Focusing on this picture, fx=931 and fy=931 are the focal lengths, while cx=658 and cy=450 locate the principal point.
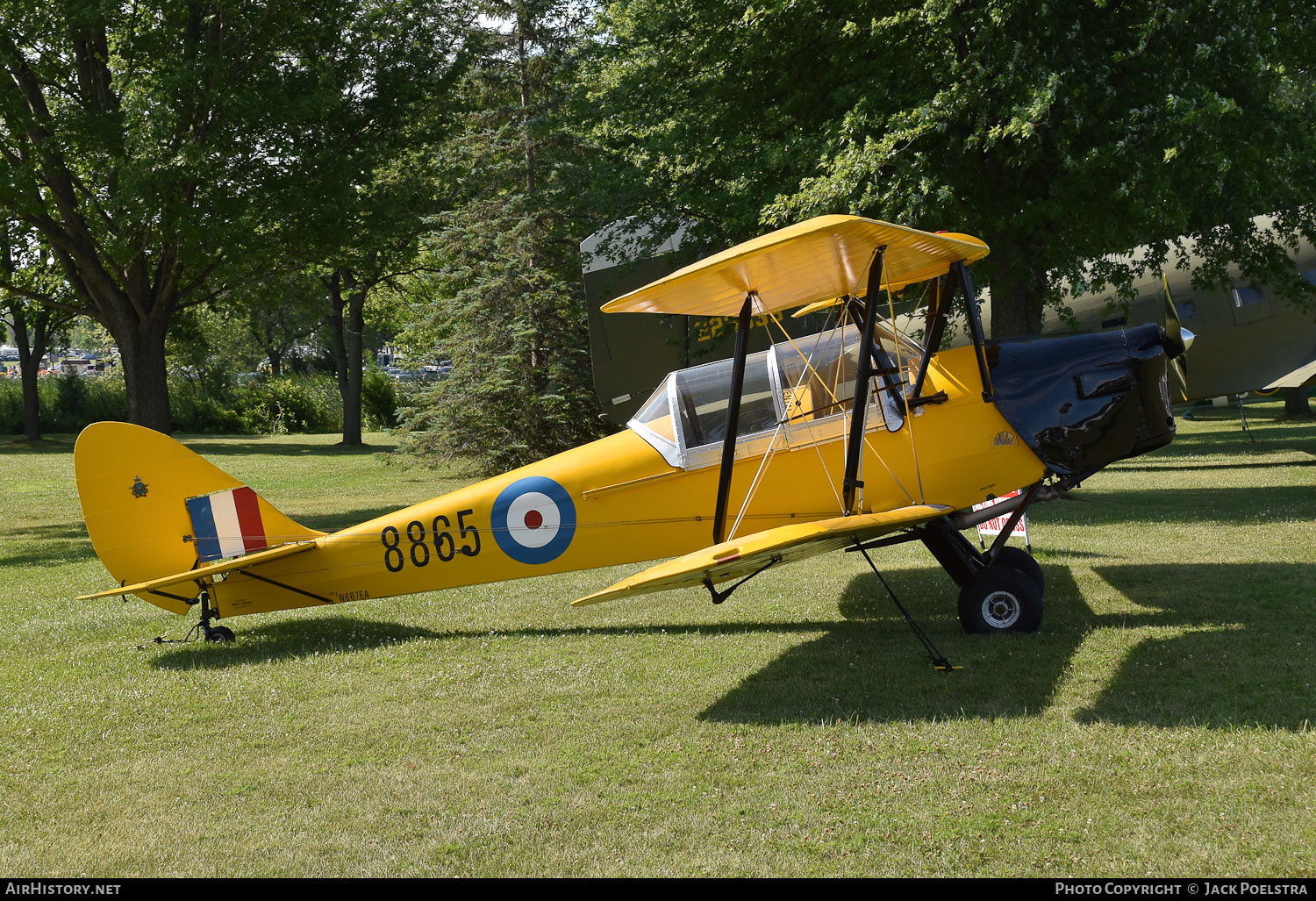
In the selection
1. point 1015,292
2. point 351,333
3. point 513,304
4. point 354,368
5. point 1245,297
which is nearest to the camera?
point 1015,292

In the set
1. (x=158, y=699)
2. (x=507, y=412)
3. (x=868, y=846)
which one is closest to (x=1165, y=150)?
(x=868, y=846)

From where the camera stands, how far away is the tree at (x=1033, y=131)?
35.6ft

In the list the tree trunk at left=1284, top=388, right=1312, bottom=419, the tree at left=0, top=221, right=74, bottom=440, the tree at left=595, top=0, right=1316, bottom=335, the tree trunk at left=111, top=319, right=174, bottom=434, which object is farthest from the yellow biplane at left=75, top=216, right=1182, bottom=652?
the tree trunk at left=1284, top=388, right=1312, bottom=419

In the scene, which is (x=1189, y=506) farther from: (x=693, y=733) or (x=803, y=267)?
(x=693, y=733)


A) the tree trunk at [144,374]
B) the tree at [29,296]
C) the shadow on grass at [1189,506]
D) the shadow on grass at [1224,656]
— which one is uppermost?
the tree at [29,296]

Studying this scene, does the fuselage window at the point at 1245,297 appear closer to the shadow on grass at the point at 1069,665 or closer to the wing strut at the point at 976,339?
the shadow on grass at the point at 1069,665

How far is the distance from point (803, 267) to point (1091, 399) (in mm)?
2387

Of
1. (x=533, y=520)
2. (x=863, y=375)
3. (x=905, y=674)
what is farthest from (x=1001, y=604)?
(x=533, y=520)

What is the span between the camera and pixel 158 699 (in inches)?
249

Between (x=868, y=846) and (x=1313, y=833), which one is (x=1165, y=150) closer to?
(x=1313, y=833)

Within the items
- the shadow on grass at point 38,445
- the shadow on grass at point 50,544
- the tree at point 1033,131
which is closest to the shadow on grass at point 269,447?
the shadow on grass at point 38,445

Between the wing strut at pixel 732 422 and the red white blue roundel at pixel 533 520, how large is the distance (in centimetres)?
125

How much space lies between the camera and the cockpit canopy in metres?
7.11

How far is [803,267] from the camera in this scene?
633cm
